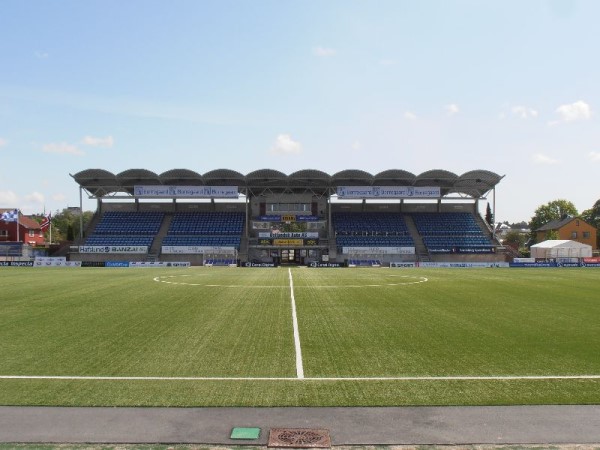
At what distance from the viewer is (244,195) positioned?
74.8 metres

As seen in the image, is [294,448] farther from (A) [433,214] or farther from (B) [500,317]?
(A) [433,214]

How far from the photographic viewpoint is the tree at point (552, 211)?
4577 inches

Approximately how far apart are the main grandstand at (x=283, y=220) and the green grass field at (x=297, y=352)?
47.1 meters

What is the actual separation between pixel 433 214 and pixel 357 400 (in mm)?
75632

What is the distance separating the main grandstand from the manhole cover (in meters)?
59.1

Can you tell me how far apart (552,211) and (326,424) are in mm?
125716

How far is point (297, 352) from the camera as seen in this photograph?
11.6m

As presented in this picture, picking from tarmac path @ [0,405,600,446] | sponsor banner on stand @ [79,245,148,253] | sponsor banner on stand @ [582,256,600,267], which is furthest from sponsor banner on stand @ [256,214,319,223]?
tarmac path @ [0,405,600,446]

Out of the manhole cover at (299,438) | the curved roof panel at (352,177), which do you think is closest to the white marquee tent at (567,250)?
the curved roof panel at (352,177)

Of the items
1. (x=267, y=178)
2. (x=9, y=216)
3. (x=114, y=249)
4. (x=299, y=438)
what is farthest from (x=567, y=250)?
(x=9, y=216)

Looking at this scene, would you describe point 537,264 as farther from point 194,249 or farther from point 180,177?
point 180,177

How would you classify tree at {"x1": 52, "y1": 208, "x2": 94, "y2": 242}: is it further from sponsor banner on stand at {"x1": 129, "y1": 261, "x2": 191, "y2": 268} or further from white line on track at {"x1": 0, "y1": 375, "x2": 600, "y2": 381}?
white line on track at {"x1": 0, "y1": 375, "x2": 600, "y2": 381}

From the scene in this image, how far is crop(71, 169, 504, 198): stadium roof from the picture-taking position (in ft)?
231

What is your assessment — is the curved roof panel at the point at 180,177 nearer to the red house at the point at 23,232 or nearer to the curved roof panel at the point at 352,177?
the curved roof panel at the point at 352,177
